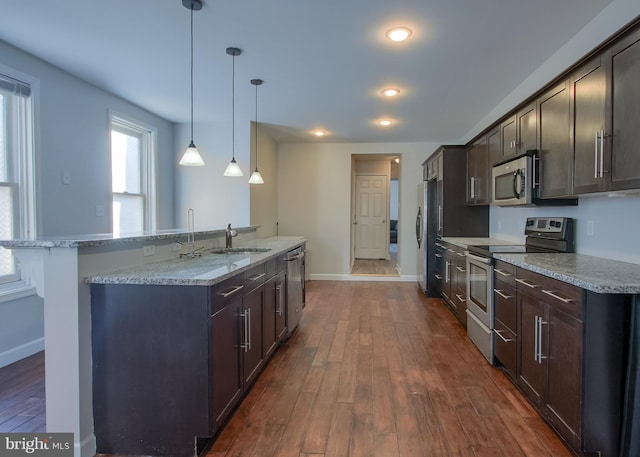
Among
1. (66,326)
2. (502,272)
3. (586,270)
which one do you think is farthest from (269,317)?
(586,270)

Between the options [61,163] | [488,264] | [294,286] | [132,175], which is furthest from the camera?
[132,175]

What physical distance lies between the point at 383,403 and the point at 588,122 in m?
2.12

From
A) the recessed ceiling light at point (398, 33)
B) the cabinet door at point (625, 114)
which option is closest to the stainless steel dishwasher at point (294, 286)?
the recessed ceiling light at point (398, 33)

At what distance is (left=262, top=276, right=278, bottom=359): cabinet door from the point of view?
2732 millimetres

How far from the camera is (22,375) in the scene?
274 cm

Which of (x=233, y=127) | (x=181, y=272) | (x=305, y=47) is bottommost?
(x=181, y=272)

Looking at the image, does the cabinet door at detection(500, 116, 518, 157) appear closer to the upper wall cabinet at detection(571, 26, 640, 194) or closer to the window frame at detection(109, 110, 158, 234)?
the upper wall cabinet at detection(571, 26, 640, 194)

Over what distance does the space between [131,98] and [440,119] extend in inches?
151

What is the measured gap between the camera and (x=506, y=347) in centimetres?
265

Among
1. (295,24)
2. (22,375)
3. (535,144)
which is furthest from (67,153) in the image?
(535,144)

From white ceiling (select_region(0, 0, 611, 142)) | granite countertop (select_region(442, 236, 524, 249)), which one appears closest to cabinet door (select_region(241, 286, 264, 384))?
white ceiling (select_region(0, 0, 611, 142))

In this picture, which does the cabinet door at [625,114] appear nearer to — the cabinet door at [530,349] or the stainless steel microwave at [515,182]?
the cabinet door at [530,349]

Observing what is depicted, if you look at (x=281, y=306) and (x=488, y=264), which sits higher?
(x=488, y=264)

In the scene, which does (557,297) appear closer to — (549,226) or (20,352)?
(549,226)
